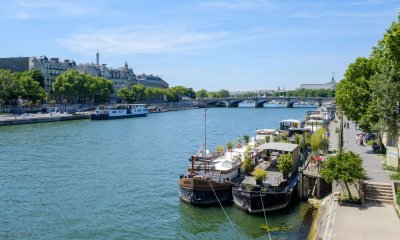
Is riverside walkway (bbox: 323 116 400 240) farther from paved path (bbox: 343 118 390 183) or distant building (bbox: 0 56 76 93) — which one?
distant building (bbox: 0 56 76 93)

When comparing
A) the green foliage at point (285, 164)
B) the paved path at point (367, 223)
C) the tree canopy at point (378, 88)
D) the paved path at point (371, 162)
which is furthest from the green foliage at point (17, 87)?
the paved path at point (367, 223)

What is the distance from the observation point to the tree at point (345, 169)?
2641cm

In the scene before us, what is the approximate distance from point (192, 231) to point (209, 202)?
4266 mm

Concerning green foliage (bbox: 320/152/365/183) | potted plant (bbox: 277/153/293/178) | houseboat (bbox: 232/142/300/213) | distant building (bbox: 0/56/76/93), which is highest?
distant building (bbox: 0/56/76/93)

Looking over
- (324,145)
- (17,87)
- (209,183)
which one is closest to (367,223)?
(209,183)

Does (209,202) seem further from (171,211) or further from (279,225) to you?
(279,225)

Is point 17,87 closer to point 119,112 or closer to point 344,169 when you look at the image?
point 119,112

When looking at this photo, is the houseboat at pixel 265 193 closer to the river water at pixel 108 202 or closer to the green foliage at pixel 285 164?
the green foliage at pixel 285 164

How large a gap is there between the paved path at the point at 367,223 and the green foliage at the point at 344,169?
173 centimetres

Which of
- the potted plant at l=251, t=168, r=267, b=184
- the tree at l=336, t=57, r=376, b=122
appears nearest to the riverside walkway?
the potted plant at l=251, t=168, r=267, b=184

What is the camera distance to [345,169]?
26594mm

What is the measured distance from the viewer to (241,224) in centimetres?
2820

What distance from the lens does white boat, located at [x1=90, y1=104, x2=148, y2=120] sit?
122 meters

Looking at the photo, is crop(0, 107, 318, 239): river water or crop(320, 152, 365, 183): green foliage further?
crop(0, 107, 318, 239): river water
